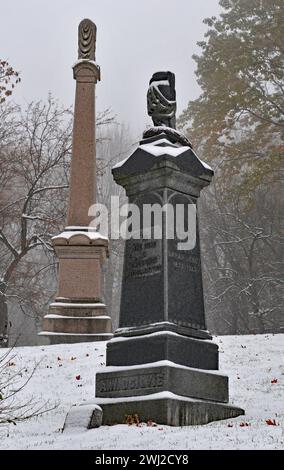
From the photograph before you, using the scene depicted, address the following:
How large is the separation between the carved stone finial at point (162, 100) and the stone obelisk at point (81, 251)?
6415 mm

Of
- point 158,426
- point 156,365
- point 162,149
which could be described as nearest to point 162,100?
point 162,149

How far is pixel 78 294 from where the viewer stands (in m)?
15.3

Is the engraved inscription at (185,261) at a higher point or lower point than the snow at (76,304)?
lower

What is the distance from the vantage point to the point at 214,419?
7762 millimetres

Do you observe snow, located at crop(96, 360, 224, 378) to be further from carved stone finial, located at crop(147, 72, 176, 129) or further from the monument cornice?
the monument cornice

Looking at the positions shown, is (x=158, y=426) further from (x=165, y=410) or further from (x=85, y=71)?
(x=85, y=71)

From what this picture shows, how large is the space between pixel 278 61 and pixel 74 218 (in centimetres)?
1021

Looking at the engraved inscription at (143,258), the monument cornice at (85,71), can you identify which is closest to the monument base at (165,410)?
the engraved inscription at (143,258)

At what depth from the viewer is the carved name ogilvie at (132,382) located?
24.8 feet

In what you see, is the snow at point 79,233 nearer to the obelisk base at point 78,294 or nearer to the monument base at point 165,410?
the obelisk base at point 78,294

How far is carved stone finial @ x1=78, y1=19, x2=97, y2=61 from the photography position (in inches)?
679

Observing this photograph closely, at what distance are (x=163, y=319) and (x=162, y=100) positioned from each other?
10.1 ft

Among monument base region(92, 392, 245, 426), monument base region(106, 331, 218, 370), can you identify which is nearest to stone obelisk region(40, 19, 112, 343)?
monument base region(106, 331, 218, 370)

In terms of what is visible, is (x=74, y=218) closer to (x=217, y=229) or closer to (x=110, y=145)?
(x=217, y=229)
